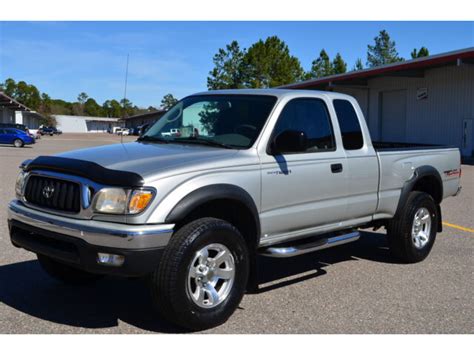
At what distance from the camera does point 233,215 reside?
4.70 meters

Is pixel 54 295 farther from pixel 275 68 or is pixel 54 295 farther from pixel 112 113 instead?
pixel 112 113

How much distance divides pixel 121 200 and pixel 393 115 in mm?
30164

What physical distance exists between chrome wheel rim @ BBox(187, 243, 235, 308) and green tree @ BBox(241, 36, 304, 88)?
61687 mm

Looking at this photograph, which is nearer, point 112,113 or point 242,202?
point 242,202

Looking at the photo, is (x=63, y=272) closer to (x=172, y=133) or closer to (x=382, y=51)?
(x=172, y=133)

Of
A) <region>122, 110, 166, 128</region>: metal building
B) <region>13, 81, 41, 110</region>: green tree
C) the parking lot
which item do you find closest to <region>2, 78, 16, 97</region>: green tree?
<region>13, 81, 41, 110</region>: green tree

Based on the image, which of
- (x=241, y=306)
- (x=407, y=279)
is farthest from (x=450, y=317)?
(x=241, y=306)

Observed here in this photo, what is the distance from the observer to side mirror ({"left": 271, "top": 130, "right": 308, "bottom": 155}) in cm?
487

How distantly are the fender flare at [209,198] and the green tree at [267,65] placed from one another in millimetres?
61471

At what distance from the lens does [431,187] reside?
7.13 meters

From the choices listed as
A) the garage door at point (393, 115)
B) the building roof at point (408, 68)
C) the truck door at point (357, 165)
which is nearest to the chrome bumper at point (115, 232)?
the truck door at point (357, 165)

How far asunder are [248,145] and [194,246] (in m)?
1.20

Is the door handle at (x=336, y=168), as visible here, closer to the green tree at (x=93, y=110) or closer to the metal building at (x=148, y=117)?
the metal building at (x=148, y=117)

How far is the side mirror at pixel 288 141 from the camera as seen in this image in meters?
4.87
